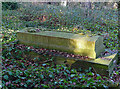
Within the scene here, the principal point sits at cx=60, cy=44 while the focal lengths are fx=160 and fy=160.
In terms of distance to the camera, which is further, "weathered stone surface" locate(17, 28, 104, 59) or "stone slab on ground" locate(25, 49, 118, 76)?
"weathered stone surface" locate(17, 28, 104, 59)

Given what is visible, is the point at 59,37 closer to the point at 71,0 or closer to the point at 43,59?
the point at 43,59

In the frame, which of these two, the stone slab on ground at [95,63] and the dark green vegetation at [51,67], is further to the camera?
the stone slab on ground at [95,63]

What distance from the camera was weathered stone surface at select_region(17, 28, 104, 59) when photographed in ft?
15.0

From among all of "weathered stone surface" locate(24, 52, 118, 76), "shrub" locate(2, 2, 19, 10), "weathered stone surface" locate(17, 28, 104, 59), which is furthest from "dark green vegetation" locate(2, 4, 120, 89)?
"shrub" locate(2, 2, 19, 10)

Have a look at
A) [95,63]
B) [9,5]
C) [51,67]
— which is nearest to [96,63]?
[95,63]

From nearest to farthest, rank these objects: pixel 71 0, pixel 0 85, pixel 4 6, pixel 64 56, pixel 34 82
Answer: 1. pixel 0 85
2. pixel 34 82
3. pixel 64 56
4. pixel 4 6
5. pixel 71 0

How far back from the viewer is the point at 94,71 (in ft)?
14.5

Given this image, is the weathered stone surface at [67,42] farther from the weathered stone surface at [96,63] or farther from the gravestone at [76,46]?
the weathered stone surface at [96,63]

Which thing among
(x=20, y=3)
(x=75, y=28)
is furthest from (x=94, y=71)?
(x=20, y=3)

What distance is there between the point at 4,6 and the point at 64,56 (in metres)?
7.99

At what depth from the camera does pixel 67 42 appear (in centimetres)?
485

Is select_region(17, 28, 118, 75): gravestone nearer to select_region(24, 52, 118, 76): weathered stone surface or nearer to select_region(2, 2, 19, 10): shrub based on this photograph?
select_region(24, 52, 118, 76): weathered stone surface

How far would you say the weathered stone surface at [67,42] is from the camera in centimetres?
459

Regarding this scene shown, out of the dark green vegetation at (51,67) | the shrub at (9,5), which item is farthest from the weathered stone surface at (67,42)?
the shrub at (9,5)
